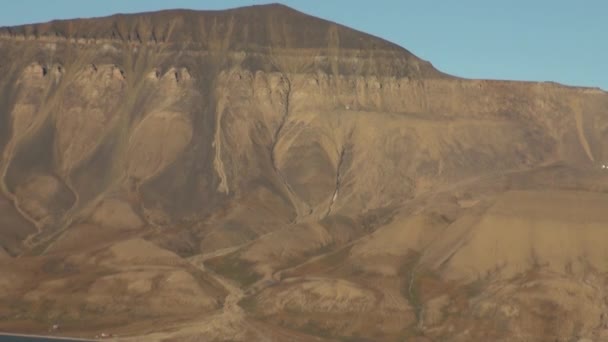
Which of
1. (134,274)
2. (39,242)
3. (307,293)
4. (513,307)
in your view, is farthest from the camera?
(39,242)

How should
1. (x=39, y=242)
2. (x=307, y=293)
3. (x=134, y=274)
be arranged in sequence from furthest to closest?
1. (x=39, y=242)
2. (x=134, y=274)
3. (x=307, y=293)

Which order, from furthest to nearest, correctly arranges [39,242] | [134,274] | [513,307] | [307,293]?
[39,242] → [134,274] → [307,293] → [513,307]

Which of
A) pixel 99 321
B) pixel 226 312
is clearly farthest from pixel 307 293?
pixel 99 321

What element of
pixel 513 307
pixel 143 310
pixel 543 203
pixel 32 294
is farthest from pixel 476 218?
pixel 32 294

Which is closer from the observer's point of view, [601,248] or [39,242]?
[601,248]

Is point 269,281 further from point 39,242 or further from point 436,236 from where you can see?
point 39,242

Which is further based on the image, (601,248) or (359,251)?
(359,251)

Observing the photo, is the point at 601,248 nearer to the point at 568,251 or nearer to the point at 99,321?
the point at 568,251

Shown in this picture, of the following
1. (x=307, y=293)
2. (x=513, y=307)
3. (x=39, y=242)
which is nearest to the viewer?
(x=513, y=307)

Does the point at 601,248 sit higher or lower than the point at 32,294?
higher
